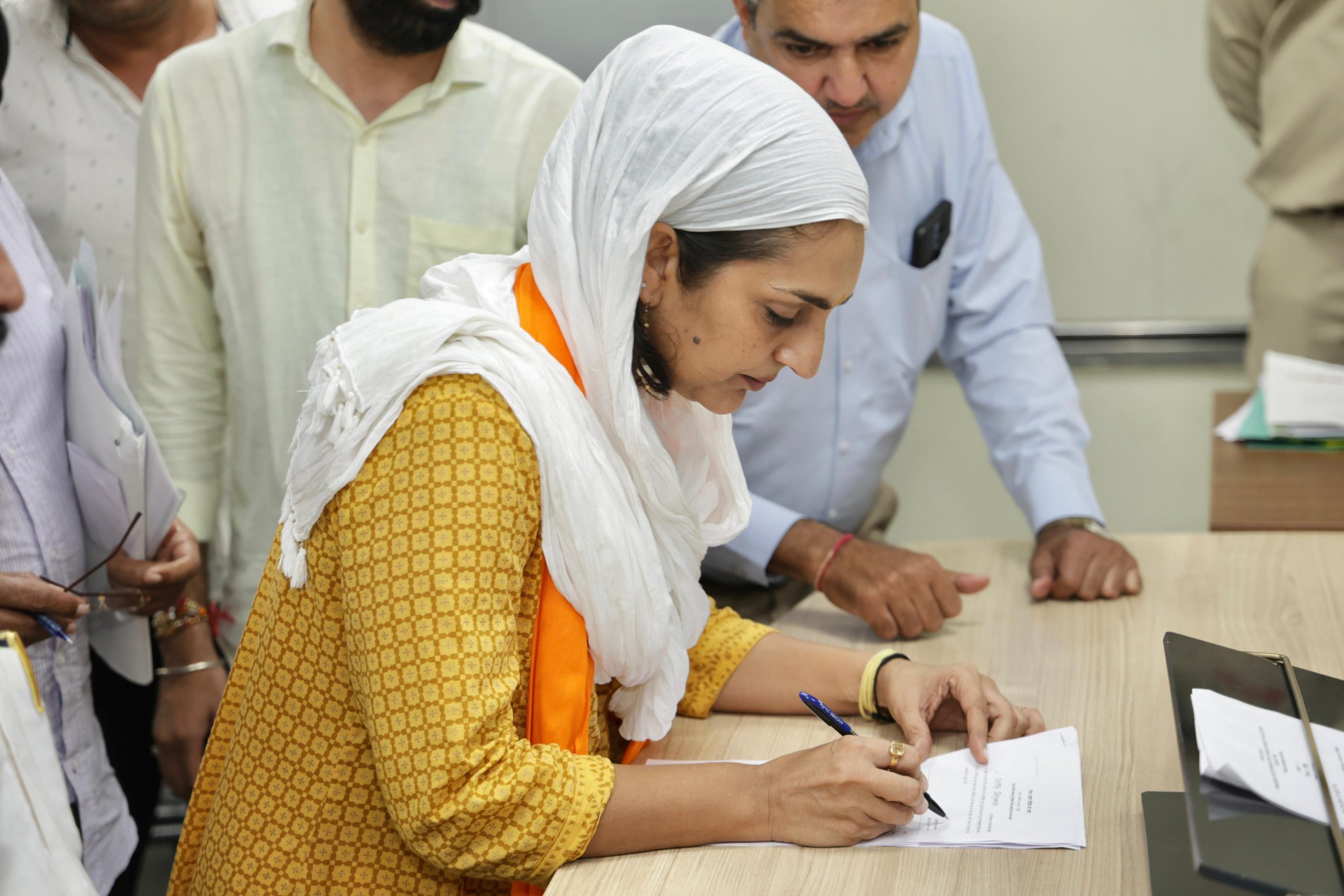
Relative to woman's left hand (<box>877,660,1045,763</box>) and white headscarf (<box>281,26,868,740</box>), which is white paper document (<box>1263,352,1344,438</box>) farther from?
white headscarf (<box>281,26,868,740</box>)

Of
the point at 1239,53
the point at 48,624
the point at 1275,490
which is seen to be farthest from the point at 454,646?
the point at 1239,53

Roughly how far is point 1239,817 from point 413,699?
2.17 ft

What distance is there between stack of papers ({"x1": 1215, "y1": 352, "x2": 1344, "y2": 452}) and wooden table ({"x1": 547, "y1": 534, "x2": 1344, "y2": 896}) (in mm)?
432

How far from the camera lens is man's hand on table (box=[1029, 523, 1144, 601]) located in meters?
1.83

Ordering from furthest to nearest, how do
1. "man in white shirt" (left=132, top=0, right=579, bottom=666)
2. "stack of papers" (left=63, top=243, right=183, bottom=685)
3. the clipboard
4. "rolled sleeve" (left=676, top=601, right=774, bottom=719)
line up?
1. "man in white shirt" (left=132, top=0, right=579, bottom=666)
2. "stack of papers" (left=63, top=243, right=183, bottom=685)
3. "rolled sleeve" (left=676, top=601, right=774, bottom=719)
4. the clipboard

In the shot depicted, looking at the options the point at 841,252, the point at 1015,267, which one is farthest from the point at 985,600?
the point at 841,252

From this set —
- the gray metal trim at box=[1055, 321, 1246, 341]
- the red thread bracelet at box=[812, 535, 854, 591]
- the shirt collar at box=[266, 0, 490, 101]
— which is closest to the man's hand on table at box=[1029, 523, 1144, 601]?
the red thread bracelet at box=[812, 535, 854, 591]

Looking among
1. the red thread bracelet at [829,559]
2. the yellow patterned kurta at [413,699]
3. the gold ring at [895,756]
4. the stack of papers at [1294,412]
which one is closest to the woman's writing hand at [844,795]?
the gold ring at [895,756]

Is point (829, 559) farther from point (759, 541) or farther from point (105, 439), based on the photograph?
point (105, 439)

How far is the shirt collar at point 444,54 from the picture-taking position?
2.12 meters

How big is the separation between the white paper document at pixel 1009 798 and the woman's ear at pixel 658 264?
52 centimetres

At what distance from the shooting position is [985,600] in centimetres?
186

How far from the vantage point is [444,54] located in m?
2.16

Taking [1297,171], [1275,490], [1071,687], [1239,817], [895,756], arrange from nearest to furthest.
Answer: [1239,817] < [895,756] < [1071,687] < [1275,490] < [1297,171]
